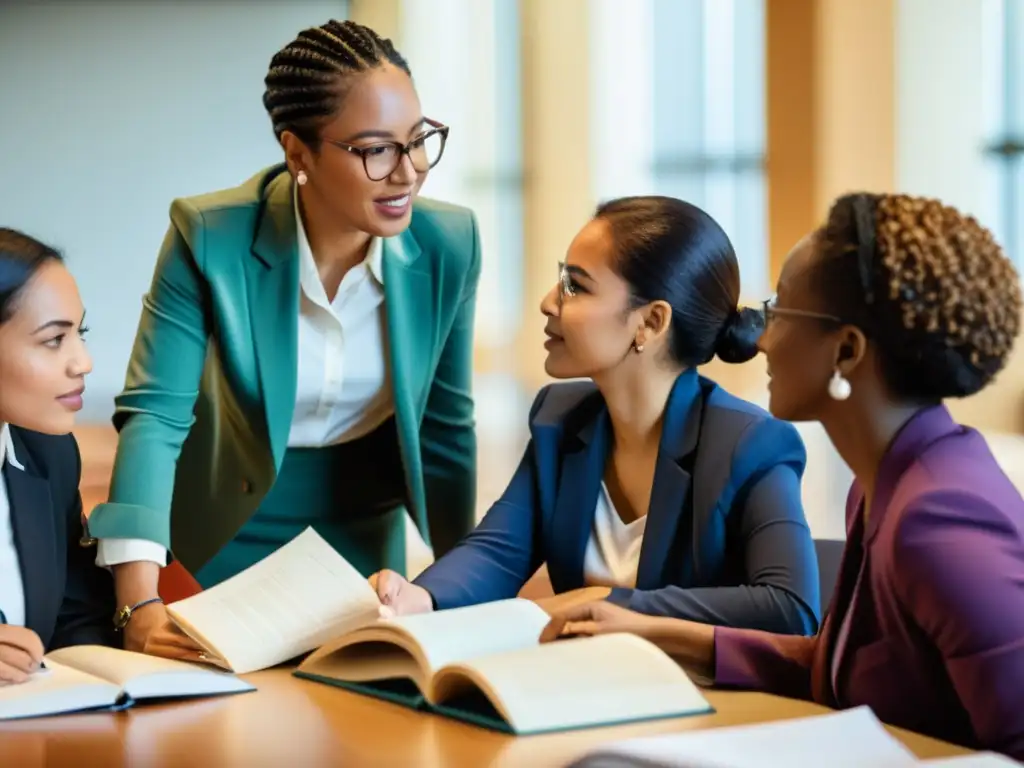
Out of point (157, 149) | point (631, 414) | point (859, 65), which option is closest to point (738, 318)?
point (631, 414)

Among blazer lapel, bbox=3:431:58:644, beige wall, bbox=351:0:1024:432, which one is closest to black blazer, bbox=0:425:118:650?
blazer lapel, bbox=3:431:58:644

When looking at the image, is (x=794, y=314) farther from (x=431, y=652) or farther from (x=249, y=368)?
(x=249, y=368)

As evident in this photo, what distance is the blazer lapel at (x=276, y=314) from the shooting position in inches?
91.7

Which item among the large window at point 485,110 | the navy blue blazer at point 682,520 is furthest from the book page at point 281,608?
the large window at point 485,110

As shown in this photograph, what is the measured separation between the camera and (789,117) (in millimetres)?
4160

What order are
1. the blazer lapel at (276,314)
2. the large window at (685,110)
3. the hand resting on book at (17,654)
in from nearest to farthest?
the hand resting on book at (17,654) → the blazer lapel at (276,314) → the large window at (685,110)

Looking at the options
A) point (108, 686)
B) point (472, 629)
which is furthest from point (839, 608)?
point (108, 686)

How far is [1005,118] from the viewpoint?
3863 mm

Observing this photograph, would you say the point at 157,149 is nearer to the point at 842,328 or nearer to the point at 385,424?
the point at 385,424

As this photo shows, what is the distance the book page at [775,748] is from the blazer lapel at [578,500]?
32.5 inches

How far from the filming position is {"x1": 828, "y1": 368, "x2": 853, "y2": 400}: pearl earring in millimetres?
1409

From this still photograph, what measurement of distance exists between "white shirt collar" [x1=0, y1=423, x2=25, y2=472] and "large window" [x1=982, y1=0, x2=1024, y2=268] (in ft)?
9.19

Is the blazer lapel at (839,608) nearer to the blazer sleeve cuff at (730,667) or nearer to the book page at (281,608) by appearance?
the blazer sleeve cuff at (730,667)

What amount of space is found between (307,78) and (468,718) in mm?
1217
